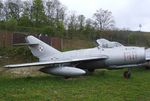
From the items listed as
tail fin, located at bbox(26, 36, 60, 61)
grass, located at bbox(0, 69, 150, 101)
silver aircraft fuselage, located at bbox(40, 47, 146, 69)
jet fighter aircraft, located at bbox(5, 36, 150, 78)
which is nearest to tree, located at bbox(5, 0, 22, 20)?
tail fin, located at bbox(26, 36, 60, 61)

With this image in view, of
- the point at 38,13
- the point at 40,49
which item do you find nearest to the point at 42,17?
the point at 38,13

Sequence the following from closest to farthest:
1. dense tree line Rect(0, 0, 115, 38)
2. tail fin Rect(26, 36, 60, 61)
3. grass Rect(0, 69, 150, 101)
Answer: grass Rect(0, 69, 150, 101)
tail fin Rect(26, 36, 60, 61)
dense tree line Rect(0, 0, 115, 38)

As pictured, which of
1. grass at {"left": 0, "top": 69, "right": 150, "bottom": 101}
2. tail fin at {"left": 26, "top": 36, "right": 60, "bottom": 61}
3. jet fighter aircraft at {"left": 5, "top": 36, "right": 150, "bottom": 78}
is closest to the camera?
grass at {"left": 0, "top": 69, "right": 150, "bottom": 101}

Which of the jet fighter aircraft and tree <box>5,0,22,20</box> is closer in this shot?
the jet fighter aircraft

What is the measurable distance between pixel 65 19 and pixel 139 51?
48939mm

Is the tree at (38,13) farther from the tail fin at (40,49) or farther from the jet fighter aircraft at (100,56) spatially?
the jet fighter aircraft at (100,56)

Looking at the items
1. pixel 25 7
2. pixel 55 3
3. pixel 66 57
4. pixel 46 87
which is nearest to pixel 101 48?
pixel 66 57

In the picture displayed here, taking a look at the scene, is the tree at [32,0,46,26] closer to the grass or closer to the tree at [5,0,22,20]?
the tree at [5,0,22,20]

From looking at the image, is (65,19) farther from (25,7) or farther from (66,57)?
(66,57)

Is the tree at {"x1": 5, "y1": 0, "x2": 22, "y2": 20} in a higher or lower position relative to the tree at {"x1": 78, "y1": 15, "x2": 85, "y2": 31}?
higher

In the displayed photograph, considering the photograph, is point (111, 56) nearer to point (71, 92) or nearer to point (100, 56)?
point (100, 56)

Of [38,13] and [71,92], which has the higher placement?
[38,13]

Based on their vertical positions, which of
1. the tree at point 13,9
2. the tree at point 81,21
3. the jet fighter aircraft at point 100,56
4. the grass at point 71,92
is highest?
the tree at point 13,9

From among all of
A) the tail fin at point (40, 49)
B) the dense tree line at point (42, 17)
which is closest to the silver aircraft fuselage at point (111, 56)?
the tail fin at point (40, 49)
